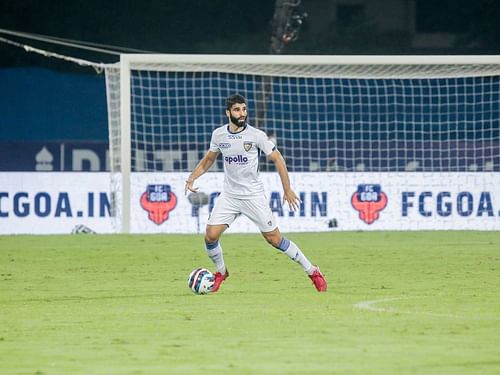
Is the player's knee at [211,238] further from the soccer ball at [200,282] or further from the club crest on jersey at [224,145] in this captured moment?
the club crest on jersey at [224,145]

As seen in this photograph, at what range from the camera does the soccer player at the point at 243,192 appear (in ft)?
48.1

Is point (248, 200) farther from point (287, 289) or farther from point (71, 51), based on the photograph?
point (71, 51)

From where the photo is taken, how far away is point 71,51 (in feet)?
124

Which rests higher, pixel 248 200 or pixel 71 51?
pixel 71 51

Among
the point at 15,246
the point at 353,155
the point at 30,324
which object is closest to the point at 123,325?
the point at 30,324

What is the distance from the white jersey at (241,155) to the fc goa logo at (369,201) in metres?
11.1

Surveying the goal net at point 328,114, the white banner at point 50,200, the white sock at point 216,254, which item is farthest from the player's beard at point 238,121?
the white banner at point 50,200

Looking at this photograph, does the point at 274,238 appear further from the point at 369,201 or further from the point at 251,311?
the point at 369,201

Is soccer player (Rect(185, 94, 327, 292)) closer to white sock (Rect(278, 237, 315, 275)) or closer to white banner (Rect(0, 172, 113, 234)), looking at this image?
white sock (Rect(278, 237, 315, 275))

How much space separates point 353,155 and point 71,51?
1122 cm

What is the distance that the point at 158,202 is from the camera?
84.6ft

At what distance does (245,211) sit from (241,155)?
2.13ft

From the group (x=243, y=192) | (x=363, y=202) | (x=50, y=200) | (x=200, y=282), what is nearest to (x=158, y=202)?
(x=50, y=200)

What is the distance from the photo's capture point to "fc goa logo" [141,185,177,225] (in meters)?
25.7
